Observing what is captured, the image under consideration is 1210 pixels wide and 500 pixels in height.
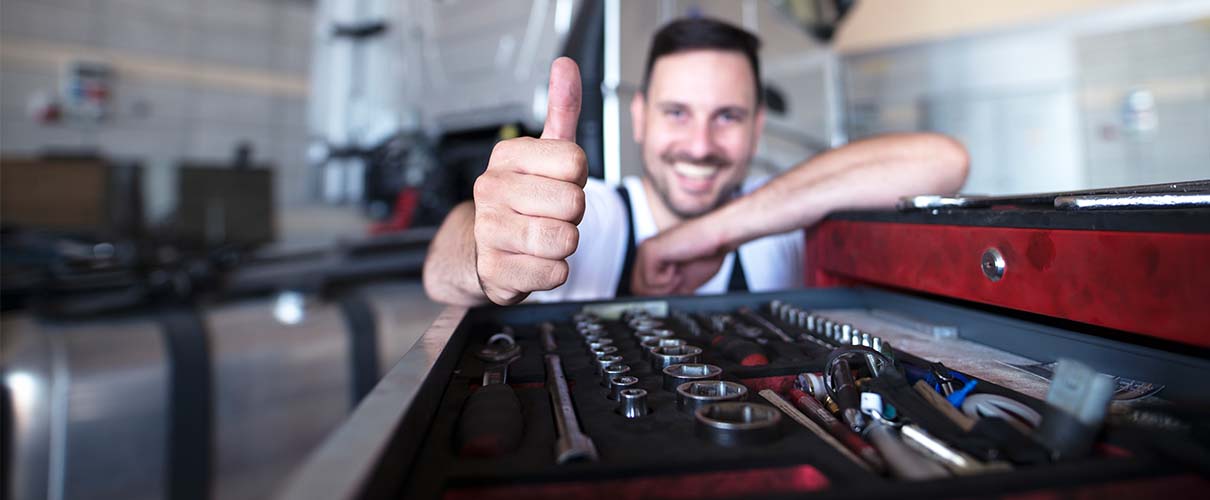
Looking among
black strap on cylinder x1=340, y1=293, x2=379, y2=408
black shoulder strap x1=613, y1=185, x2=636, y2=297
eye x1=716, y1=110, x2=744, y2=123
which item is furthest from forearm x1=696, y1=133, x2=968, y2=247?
black strap on cylinder x1=340, y1=293, x2=379, y2=408

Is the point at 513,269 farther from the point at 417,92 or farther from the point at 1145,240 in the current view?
the point at 417,92

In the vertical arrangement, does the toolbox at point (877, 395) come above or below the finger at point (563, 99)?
below

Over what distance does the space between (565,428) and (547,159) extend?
0.26m

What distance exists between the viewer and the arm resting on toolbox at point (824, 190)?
887mm

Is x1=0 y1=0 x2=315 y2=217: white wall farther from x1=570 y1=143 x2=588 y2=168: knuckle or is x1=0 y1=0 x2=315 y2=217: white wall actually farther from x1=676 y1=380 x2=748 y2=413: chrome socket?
x1=676 y1=380 x2=748 y2=413: chrome socket

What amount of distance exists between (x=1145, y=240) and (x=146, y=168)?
11.4ft

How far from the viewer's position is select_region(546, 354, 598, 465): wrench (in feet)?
0.93

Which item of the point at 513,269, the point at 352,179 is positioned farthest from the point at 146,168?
the point at 513,269

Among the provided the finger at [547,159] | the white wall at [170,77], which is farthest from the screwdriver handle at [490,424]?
the white wall at [170,77]

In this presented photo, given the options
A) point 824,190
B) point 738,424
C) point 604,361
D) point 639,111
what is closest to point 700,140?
point 639,111

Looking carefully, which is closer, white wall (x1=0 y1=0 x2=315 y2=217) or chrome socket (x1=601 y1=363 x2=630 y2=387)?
chrome socket (x1=601 y1=363 x2=630 y2=387)

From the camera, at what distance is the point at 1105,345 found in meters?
0.41

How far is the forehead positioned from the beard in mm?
110

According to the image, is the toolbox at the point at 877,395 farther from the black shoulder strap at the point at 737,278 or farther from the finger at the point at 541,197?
the black shoulder strap at the point at 737,278
